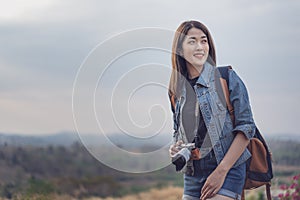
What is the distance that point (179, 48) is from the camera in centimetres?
283

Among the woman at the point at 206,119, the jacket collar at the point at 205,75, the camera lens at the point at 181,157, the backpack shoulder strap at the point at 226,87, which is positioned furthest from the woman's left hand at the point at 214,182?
the jacket collar at the point at 205,75

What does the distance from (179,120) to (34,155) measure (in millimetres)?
9382

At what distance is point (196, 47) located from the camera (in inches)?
109

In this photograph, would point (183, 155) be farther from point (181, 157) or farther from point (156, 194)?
point (156, 194)

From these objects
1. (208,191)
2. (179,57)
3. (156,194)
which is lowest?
(156,194)

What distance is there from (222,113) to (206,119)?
2.9 inches

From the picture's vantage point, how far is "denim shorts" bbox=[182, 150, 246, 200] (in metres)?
2.64

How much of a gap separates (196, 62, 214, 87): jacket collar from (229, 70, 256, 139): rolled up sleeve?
11 centimetres

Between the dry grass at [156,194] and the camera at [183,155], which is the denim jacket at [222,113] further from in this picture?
the dry grass at [156,194]

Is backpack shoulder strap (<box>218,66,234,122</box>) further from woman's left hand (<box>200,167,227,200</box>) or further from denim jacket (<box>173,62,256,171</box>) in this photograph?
woman's left hand (<box>200,167,227,200</box>)

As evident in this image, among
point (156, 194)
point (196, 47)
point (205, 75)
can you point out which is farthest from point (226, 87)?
point (156, 194)

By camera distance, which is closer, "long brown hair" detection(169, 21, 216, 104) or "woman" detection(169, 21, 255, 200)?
"woman" detection(169, 21, 255, 200)

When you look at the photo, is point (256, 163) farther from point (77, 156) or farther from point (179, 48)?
point (77, 156)

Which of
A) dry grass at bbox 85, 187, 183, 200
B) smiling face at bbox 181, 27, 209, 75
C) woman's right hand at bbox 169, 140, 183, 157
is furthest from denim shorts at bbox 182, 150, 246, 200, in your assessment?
dry grass at bbox 85, 187, 183, 200
